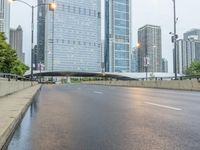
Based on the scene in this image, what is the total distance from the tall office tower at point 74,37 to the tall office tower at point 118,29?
7.16 metres

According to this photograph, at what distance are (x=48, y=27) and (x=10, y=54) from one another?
3859cm

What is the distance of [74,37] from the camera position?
159 meters

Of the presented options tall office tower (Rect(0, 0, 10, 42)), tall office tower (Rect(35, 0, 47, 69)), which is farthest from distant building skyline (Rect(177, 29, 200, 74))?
tall office tower (Rect(0, 0, 10, 42))

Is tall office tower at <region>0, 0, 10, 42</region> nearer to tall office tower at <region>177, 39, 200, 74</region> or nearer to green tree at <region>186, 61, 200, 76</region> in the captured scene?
tall office tower at <region>177, 39, 200, 74</region>

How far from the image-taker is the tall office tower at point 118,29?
151m

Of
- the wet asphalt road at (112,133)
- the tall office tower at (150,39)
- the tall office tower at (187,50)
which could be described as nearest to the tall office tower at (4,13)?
the tall office tower at (150,39)

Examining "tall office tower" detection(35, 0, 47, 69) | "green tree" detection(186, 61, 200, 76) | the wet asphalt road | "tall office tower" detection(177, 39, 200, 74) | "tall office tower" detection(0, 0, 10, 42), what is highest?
"tall office tower" detection(0, 0, 10, 42)

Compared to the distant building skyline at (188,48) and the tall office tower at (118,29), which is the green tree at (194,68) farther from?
the tall office tower at (118,29)

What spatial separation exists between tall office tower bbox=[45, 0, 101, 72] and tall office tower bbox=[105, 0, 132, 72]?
7159 millimetres

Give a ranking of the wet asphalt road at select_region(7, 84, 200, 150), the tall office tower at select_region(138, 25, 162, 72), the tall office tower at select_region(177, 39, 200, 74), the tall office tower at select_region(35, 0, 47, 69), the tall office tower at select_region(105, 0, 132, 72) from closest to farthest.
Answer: the wet asphalt road at select_region(7, 84, 200, 150) → the tall office tower at select_region(138, 25, 162, 72) → the tall office tower at select_region(35, 0, 47, 69) → the tall office tower at select_region(177, 39, 200, 74) → the tall office tower at select_region(105, 0, 132, 72)

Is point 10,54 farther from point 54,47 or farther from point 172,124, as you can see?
point 172,124

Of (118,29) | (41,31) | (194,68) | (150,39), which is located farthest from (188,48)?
(41,31)

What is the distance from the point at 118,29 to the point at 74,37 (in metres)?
20.7

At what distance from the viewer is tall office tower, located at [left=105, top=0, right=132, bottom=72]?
496 ft
